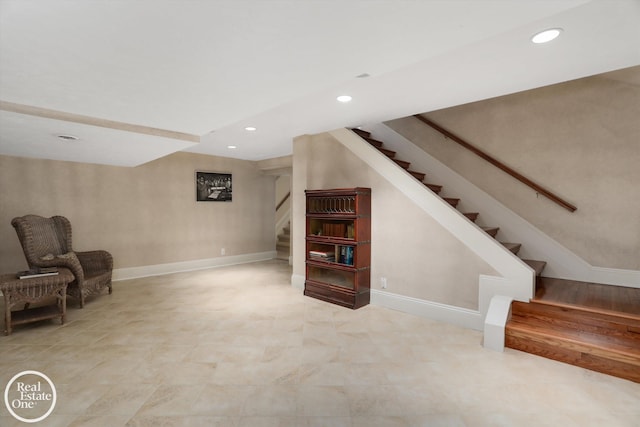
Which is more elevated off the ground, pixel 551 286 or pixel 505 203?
pixel 505 203

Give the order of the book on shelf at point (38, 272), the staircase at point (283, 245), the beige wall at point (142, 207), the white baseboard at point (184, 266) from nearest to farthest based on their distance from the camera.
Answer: the book on shelf at point (38, 272), the beige wall at point (142, 207), the white baseboard at point (184, 266), the staircase at point (283, 245)

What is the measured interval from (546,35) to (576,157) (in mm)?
2482

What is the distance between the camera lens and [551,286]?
3.39 metres

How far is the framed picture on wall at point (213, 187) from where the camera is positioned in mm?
6438

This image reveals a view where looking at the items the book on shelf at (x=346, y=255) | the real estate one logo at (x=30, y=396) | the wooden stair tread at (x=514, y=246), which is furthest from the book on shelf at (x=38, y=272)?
the wooden stair tread at (x=514, y=246)

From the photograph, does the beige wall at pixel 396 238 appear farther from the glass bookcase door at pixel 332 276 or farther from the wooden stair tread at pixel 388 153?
the wooden stair tread at pixel 388 153

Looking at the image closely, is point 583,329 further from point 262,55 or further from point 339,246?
point 262,55

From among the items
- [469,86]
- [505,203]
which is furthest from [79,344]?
[505,203]

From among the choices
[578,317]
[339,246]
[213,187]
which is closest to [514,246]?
[578,317]

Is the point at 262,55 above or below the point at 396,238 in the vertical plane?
above

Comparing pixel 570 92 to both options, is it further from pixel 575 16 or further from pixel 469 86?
pixel 575 16

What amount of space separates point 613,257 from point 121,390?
5035mm

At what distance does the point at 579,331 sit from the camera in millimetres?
2660

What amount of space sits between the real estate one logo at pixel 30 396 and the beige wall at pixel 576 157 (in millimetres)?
5081
